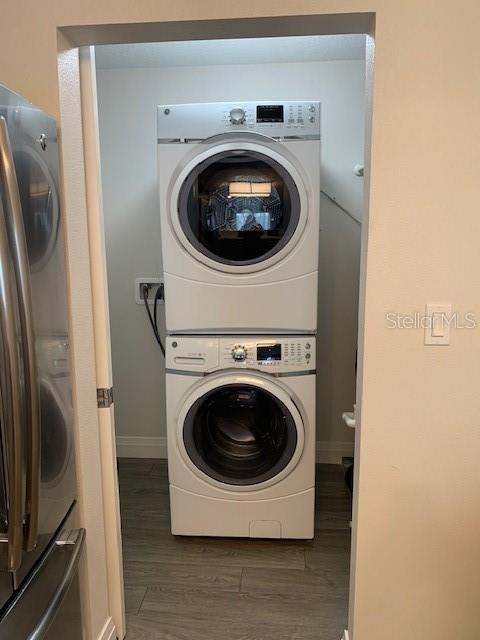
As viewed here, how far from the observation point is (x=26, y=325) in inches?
40.3

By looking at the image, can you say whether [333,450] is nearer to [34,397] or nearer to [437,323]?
[437,323]

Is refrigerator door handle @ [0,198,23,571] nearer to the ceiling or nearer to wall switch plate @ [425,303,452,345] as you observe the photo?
wall switch plate @ [425,303,452,345]

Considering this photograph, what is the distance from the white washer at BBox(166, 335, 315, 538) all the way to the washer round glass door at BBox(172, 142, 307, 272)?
379 mm

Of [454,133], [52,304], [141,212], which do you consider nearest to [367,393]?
[454,133]

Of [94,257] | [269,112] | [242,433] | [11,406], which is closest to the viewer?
[11,406]

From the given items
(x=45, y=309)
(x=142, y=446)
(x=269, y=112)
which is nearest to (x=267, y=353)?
(x=269, y=112)

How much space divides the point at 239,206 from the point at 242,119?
0.35m

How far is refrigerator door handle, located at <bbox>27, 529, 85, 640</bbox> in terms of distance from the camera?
1.17 metres

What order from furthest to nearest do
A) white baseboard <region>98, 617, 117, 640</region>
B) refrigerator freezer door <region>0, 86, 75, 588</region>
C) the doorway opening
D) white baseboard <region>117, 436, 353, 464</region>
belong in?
white baseboard <region>117, 436, 353, 464</region> → the doorway opening → white baseboard <region>98, 617, 117, 640</region> → refrigerator freezer door <region>0, 86, 75, 588</region>

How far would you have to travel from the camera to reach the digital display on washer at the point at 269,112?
203cm

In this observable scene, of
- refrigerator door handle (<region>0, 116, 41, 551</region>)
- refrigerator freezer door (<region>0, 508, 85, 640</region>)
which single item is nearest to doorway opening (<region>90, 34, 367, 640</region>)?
refrigerator freezer door (<region>0, 508, 85, 640</region>)

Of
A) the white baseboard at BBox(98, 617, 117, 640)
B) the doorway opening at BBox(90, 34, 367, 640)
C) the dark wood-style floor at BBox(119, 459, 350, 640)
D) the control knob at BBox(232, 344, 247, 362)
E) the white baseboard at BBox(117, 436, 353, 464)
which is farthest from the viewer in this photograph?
the white baseboard at BBox(117, 436, 353, 464)

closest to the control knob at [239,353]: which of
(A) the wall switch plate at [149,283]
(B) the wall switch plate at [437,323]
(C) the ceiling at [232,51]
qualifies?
(B) the wall switch plate at [437,323]

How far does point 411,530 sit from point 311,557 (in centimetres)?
90
